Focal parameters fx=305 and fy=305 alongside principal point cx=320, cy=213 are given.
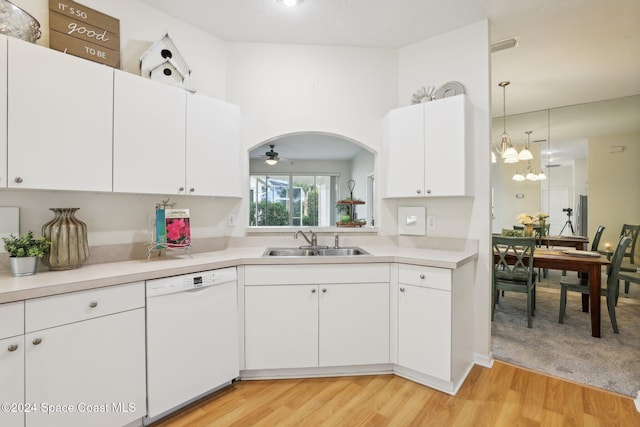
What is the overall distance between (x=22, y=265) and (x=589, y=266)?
4.37 metres

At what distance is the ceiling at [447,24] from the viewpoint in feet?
7.32

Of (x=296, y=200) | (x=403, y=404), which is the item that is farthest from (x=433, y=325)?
(x=296, y=200)

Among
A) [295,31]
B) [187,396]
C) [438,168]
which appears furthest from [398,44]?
[187,396]

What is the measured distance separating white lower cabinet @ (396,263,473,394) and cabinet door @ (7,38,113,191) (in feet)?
6.70

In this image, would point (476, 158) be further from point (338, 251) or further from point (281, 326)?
point (281, 326)

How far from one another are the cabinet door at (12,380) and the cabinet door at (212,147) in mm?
1175

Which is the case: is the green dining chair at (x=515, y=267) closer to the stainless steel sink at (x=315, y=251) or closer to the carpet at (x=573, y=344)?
the carpet at (x=573, y=344)

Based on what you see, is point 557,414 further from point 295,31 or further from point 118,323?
point 295,31

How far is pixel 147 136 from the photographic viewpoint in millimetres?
1928

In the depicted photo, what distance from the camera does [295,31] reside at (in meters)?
2.54

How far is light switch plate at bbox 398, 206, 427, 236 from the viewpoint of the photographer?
2682 millimetres

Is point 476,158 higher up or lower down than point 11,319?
higher up

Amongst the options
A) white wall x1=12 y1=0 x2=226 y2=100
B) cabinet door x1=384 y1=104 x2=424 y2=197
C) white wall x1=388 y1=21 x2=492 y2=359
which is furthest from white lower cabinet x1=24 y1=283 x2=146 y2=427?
white wall x1=388 y1=21 x2=492 y2=359

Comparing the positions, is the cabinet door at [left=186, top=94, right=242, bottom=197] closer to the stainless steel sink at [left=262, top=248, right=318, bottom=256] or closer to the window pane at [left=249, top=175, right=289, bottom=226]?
the stainless steel sink at [left=262, top=248, right=318, bottom=256]
